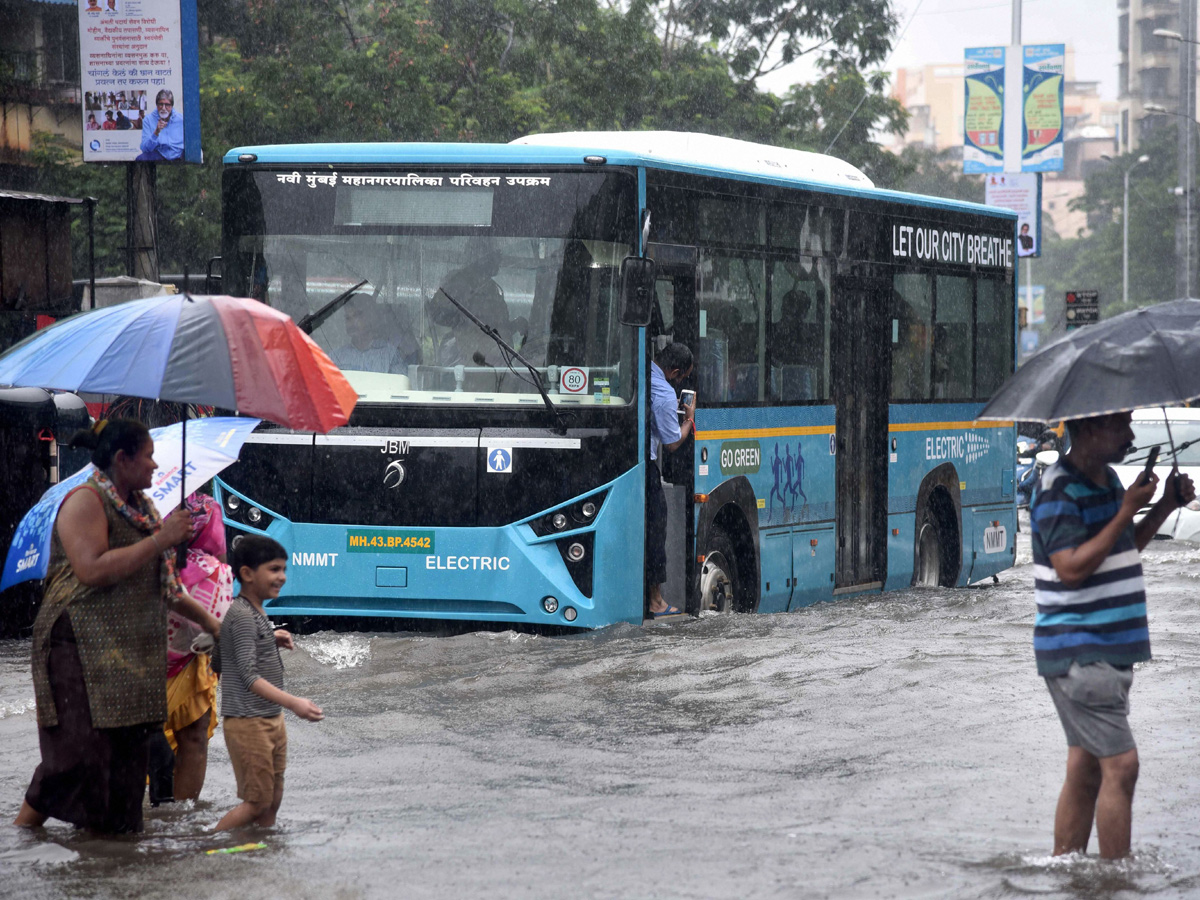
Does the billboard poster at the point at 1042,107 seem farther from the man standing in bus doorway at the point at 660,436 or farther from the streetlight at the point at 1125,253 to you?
the streetlight at the point at 1125,253

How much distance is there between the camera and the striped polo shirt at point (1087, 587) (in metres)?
5.70

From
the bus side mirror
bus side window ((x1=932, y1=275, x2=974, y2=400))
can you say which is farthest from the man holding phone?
the bus side mirror

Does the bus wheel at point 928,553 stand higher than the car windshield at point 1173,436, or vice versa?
the car windshield at point 1173,436

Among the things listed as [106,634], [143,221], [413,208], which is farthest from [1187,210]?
[106,634]

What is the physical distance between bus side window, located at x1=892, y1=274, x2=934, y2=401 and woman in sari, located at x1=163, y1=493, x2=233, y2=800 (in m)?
8.66

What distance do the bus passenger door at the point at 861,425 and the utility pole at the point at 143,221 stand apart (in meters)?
6.38

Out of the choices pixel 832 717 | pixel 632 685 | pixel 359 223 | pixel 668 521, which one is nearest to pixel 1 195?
pixel 359 223

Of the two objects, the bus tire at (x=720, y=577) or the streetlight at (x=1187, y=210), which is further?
the streetlight at (x=1187, y=210)

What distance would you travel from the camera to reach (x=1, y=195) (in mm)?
16938

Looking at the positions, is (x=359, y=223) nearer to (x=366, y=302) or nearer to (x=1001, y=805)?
(x=366, y=302)

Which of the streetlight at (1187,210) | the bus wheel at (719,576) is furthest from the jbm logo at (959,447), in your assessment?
the streetlight at (1187,210)

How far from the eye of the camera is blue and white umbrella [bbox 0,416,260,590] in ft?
21.8

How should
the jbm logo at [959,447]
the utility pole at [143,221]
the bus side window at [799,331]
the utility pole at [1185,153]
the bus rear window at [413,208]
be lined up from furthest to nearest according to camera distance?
the utility pole at [1185,153], the utility pole at [143,221], the jbm logo at [959,447], the bus side window at [799,331], the bus rear window at [413,208]

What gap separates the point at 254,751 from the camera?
21.1ft
